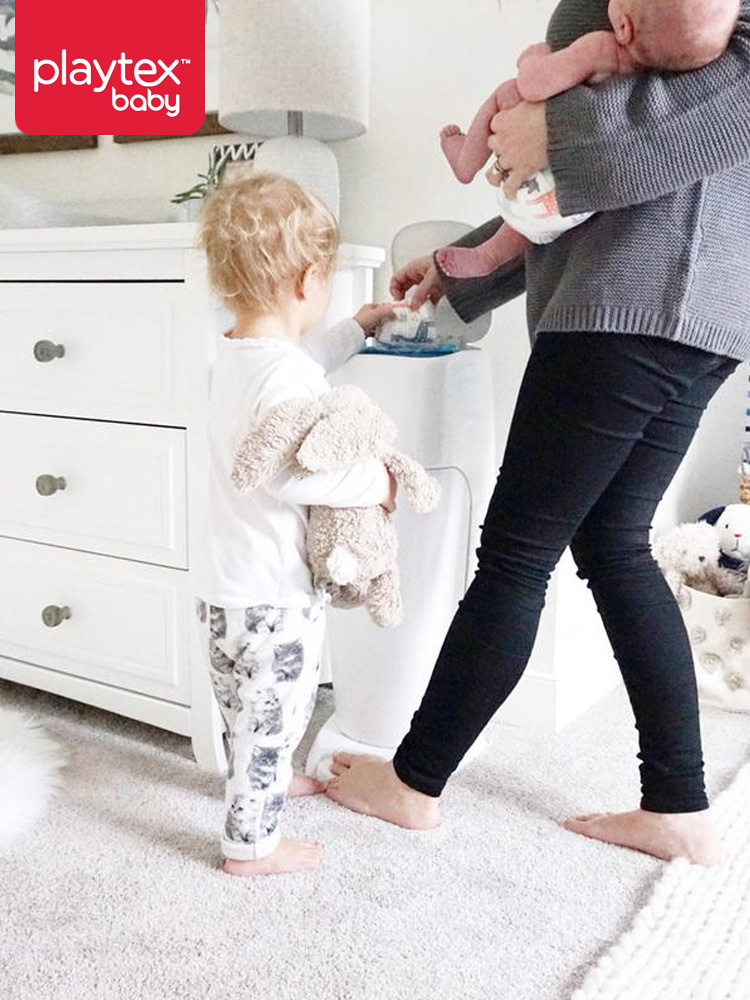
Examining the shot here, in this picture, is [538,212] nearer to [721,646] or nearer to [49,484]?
[49,484]

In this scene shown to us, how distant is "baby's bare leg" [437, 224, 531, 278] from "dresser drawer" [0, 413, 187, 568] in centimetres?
45

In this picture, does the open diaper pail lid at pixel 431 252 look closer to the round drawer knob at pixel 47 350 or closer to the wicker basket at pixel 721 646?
the round drawer knob at pixel 47 350

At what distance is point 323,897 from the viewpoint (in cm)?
118

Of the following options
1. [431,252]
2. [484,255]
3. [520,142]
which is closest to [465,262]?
[484,255]

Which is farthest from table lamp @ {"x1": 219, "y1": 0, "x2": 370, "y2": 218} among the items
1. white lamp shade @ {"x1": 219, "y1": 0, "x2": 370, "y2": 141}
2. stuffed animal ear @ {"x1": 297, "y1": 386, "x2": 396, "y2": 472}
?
stuffed animal ear @ {"x1": 297, "y1": 386, "x2": 396, "y2": 472}

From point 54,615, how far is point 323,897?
667 millimetres

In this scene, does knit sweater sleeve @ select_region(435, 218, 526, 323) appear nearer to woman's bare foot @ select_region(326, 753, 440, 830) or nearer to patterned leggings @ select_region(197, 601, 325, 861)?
patterned leggings @ select_region(197, 601, 325, 861)

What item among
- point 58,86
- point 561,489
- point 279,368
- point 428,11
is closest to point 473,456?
point 561,489

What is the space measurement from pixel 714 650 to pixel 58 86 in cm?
175

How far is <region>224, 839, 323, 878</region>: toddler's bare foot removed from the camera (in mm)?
1222

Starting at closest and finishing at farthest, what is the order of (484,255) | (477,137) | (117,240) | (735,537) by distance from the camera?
(477,137)
(484,255)
(117,240)
(735,537)

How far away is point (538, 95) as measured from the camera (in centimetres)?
110

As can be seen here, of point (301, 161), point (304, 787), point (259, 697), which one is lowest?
point (304, 787)

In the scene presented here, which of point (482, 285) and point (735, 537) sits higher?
point (482, 285)
